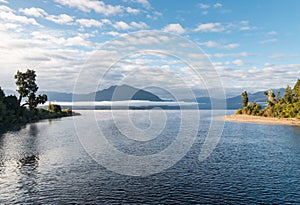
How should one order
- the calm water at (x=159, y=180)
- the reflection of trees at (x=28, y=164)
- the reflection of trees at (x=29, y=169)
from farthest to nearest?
the reflection of trees at (x=28, y=164)
the reflection of trees at (x=29, y=169)
the calm water at (x=159, y=180)

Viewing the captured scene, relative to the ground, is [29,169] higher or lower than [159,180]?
higher

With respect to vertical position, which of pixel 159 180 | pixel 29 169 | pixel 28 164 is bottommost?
pixel 159 180

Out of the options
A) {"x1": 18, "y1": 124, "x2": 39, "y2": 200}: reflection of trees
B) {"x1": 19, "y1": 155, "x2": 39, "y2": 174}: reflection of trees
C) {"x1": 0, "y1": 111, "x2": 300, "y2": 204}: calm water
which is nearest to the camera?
{"x1": 0, "y1": 111, "x2": 300, "y2": 204}: calm water

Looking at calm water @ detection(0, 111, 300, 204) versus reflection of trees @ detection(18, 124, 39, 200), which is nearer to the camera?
calm water @ detection(0, 111, 300, 204)

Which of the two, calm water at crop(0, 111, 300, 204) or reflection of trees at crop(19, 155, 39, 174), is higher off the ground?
reflection of trees at crop(19, 155, 39, 174)

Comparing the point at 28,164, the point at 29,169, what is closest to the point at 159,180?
the point at 29,169

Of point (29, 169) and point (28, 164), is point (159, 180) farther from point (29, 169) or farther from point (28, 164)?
point (28, 164)

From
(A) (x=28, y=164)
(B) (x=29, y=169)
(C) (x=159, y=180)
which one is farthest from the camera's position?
(A) (x=28, y=164)

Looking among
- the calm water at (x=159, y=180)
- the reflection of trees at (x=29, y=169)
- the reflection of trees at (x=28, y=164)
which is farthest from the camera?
the reflection of trees at (x=28, y=164)

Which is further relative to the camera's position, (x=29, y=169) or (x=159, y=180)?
(x=29, y=169)

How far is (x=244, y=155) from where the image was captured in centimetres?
8344

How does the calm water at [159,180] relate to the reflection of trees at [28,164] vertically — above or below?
below

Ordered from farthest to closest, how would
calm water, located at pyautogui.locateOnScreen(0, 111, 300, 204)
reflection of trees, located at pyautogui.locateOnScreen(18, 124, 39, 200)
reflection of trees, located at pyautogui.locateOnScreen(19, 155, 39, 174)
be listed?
reflection of trees, located at pyautogui.locateOnScreen(19, 155, 39, 174), reflection of trees, located at pyautogui.locateOnScreen(18, 124, 39, 200), calm water, located at pyautogui.locateOnScreen(0, 111, 300, 204)

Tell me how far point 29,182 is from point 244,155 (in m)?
62.2
